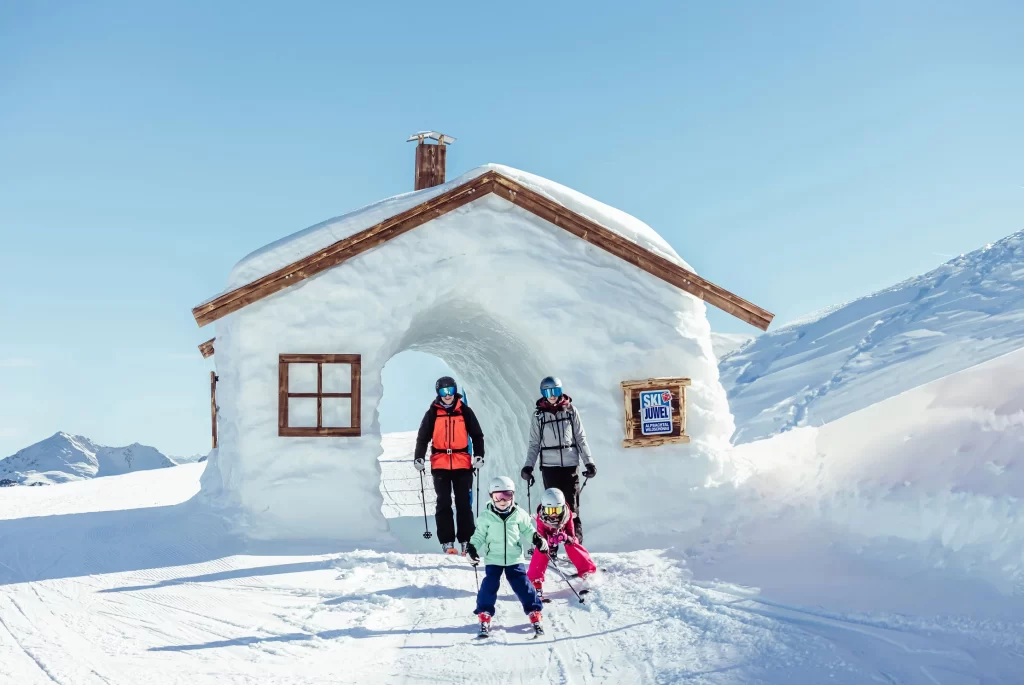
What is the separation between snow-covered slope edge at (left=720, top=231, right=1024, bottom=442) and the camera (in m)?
36.2

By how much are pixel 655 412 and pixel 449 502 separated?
9.66 feet

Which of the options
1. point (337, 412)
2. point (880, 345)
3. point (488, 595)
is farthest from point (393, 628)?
point (880, 345)

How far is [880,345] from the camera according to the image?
141ft

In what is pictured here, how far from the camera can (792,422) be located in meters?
37.9

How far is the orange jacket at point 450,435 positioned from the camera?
7.76 m

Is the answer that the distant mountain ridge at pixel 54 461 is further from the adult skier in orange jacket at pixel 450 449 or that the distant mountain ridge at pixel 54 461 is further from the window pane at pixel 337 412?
the adult skier in orange jacket at pixel 450 449

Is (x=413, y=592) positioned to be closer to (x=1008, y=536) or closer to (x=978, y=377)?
(x=1008, y=536)

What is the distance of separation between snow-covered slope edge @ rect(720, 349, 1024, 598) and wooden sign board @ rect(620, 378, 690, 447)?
105 cm

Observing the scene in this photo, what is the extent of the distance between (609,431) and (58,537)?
6.01 meters

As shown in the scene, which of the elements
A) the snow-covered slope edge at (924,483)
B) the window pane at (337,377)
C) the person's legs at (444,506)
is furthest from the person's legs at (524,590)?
the window pane at (337,377)

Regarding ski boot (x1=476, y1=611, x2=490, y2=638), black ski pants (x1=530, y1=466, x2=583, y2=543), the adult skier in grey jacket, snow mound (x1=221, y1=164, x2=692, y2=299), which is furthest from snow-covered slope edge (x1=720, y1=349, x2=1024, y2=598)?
snow mound (x1=221, y1=164, x2=692, y2=299)

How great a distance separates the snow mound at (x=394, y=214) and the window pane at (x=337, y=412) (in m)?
1.66

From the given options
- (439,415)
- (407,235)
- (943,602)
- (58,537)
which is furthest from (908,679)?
(58,537)

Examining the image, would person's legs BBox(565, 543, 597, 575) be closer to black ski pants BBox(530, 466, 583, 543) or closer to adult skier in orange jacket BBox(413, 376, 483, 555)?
black ski pants BBox(530, 466, 583, 543)
